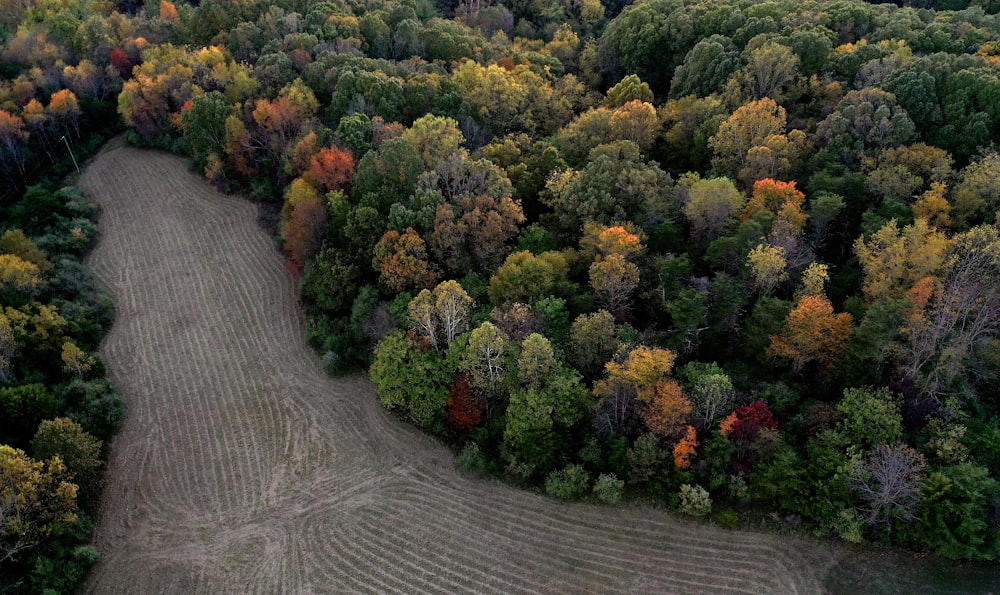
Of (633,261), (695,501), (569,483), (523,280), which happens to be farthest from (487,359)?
(695,501)

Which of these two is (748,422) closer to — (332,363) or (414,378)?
(414,378)

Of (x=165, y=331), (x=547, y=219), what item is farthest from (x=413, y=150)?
(x=165, y=331)

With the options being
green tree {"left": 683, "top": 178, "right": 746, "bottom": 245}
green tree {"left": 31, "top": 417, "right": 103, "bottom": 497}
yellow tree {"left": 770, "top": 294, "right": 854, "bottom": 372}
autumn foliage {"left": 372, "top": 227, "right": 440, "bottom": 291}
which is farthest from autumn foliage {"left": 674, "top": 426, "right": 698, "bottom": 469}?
green tree {"left": 31, "top": 417, "right": 103, "bottom": 497}

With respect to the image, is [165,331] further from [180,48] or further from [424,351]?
[180,48]

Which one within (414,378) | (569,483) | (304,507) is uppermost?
(414,378)

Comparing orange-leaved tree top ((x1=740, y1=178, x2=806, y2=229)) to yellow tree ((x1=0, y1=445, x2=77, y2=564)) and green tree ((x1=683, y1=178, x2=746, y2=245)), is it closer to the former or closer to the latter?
green tree ((x1=683, y1=178, x2=746, y2=245))

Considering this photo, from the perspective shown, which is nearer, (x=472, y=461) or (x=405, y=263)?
(x=472, y=461)

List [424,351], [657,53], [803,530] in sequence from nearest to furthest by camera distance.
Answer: [803,530] → [424,351] → [657,53]
